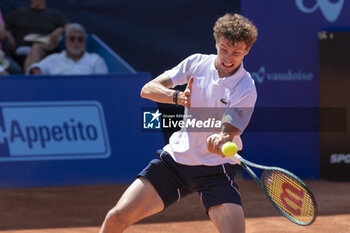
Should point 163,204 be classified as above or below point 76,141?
above

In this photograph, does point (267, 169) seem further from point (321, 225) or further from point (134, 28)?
point (134, 28)

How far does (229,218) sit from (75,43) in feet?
15.0

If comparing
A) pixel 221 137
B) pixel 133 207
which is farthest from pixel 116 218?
pixel 221 137

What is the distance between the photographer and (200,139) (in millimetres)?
3691

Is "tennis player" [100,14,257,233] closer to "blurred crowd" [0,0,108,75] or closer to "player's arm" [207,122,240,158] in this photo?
"player's arm" [207,122,240,158]

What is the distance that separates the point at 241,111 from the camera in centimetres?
359

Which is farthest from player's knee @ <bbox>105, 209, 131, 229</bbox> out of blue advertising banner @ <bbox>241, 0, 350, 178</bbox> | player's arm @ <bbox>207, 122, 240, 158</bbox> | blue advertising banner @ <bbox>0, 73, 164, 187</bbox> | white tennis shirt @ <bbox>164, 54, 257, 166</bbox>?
blue advertising banner @ <bbox>241, 0, 350, 178</bbox>

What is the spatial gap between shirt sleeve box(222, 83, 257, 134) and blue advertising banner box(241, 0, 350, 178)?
12.5ft

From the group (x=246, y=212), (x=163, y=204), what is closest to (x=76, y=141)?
(x=246, y=212)

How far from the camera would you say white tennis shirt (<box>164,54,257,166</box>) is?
3.62 metres

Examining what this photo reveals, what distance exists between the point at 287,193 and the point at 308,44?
12.8ft

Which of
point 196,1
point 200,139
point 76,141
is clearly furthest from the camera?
point 196,1

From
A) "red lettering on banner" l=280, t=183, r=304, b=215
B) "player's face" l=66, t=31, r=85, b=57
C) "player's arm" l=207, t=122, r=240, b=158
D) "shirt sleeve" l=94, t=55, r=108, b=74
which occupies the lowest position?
"red lettering on banner" l=280, t=183, r=304, b=215

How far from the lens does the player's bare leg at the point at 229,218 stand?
136 inches
